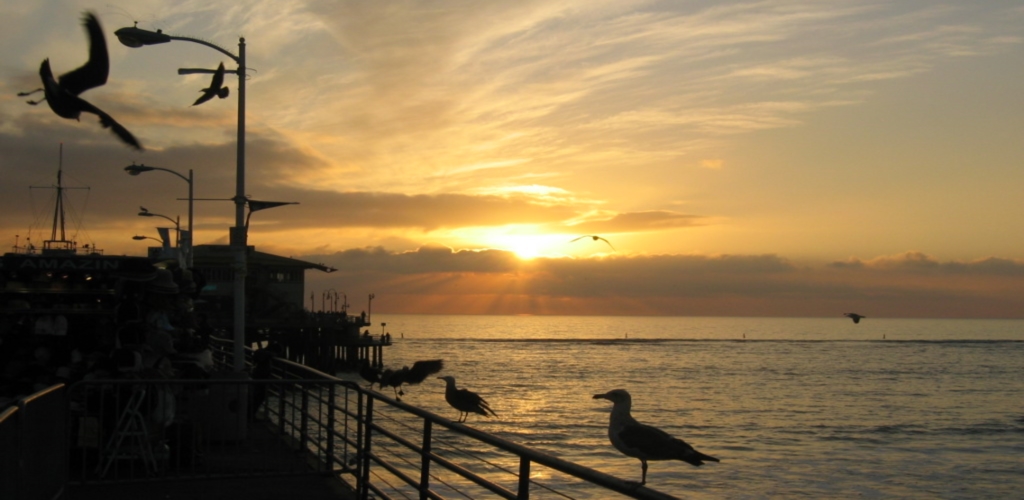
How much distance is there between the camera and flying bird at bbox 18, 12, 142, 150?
7.31 m

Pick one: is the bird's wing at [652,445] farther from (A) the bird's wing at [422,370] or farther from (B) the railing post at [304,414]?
(A) the bird's wing at [422,370]

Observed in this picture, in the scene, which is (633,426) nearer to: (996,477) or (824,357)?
(996,477)

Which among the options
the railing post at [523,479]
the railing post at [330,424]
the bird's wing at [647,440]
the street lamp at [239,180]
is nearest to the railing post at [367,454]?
the railing post at [330,424]

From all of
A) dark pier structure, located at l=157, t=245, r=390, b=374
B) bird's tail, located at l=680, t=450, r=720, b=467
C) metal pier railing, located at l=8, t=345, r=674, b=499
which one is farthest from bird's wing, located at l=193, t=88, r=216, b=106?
dark pier structure, located at l=157, t=245, r=390, b=374

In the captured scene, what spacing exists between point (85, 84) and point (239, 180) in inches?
267

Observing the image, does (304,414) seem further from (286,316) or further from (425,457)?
(286,316)

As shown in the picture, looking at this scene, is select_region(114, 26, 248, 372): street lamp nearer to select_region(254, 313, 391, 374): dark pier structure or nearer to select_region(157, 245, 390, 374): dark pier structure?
select_region(157, 245, 390, 374): dark pier structure

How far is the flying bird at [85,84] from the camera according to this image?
7.31 m

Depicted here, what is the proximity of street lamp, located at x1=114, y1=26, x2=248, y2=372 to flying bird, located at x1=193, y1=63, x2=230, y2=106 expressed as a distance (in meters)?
0.33

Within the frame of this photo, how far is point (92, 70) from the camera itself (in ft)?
25.7

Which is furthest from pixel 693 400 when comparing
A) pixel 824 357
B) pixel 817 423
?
pixel 824 357

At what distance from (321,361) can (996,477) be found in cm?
5643

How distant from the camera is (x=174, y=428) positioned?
9.82m

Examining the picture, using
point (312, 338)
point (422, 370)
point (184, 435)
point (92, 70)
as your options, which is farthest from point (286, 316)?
point (92, 70)
